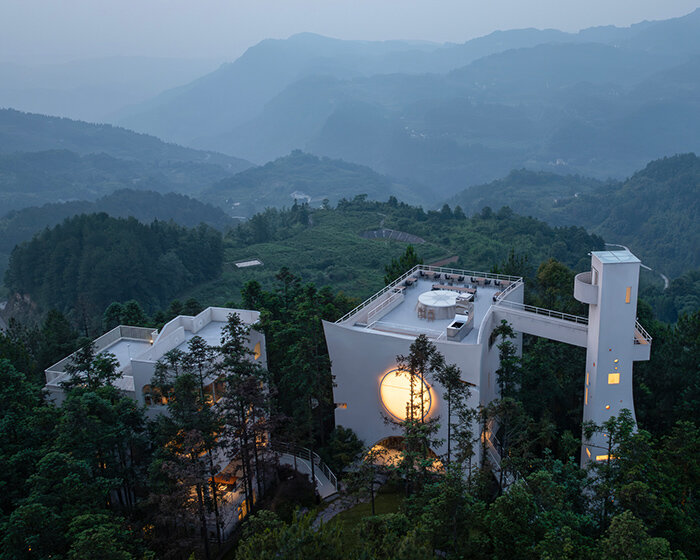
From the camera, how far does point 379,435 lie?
1091 inches

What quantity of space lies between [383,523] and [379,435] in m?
10.2

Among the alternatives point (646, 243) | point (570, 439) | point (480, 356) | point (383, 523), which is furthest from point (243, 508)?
point (646, 243)

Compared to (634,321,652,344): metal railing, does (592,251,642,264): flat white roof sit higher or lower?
higher

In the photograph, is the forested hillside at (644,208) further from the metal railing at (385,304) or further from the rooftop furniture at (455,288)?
the metal railing at (385,304)

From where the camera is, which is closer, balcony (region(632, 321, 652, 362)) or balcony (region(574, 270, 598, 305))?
balcony (region(574, 270, 598, 305))

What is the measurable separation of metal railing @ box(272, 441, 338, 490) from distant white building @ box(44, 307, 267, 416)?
408 centimetres

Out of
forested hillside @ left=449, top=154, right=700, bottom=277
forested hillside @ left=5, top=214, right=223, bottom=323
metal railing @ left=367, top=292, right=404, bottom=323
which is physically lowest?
forested hillside @ left=449, top=154, right=700, bottom=277

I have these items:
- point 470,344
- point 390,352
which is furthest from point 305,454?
point 470,344

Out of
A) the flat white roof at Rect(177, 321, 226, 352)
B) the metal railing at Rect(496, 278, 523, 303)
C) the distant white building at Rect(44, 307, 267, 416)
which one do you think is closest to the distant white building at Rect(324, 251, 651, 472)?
the metal railing at Rect(496, 278, 523, 303)

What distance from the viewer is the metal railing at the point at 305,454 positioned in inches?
1069

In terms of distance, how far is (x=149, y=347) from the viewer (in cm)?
2866

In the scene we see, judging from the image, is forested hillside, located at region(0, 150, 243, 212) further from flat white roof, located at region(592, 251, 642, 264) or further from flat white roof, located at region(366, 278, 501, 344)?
flat white roof, located at region(592, 251, 642, 264)

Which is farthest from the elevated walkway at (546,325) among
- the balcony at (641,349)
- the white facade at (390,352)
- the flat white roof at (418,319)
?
the balcony at (641,349)

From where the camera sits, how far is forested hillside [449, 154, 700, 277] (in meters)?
113
